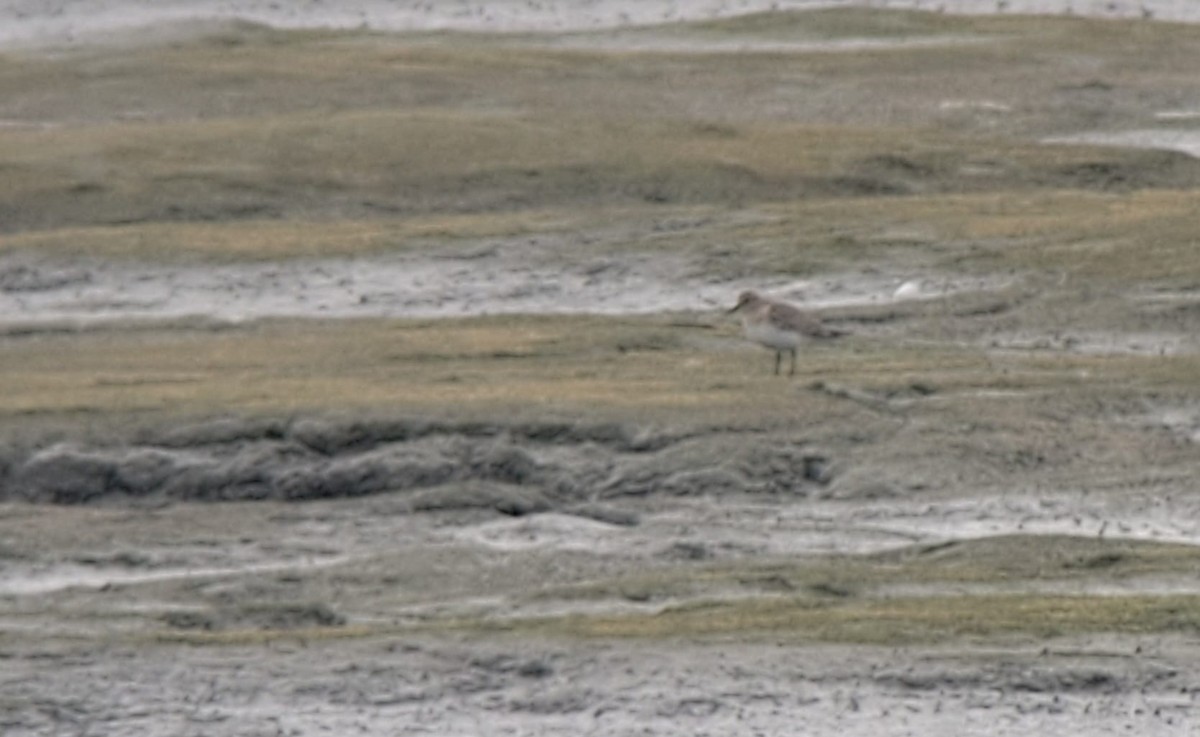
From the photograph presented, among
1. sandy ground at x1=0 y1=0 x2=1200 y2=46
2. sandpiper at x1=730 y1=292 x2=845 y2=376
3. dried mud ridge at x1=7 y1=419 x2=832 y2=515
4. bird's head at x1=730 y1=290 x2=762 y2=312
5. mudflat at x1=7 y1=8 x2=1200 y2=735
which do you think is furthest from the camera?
sandy ground at x1=0 y1=0 x2=1200 y2=46

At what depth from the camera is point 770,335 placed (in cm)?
1939

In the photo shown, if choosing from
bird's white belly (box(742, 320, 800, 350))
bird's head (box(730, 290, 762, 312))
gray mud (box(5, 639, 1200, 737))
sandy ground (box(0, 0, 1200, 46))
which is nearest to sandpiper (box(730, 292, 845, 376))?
bird's white belly (box(742, 320, 800, 350))

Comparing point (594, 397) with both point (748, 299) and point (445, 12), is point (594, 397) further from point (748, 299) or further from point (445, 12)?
point (445, 12)

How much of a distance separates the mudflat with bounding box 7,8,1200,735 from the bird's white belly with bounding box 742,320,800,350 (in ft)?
0.70

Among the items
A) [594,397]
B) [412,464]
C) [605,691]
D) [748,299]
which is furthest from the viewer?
[748,299]

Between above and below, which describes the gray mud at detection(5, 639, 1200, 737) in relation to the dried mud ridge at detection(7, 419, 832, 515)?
above

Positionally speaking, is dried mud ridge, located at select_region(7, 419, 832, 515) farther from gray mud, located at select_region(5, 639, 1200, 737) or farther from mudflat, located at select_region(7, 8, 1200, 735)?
gray mud, located at select_region(5, 639, 1200, 737)

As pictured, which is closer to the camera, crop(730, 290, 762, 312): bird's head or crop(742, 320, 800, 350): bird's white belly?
crop(742, 320, 800, 350): bird's white belly

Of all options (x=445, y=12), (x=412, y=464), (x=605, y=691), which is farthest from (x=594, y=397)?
(x=445, y=12)

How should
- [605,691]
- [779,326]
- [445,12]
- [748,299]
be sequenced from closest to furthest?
[605,691] < [779,326] < [748,299] < [445,12]

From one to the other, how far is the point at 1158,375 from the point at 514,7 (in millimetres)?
21662

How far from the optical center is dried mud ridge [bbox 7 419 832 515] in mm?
17422

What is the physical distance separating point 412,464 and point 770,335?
257 centimetres

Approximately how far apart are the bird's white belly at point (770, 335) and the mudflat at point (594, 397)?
0.70ft
